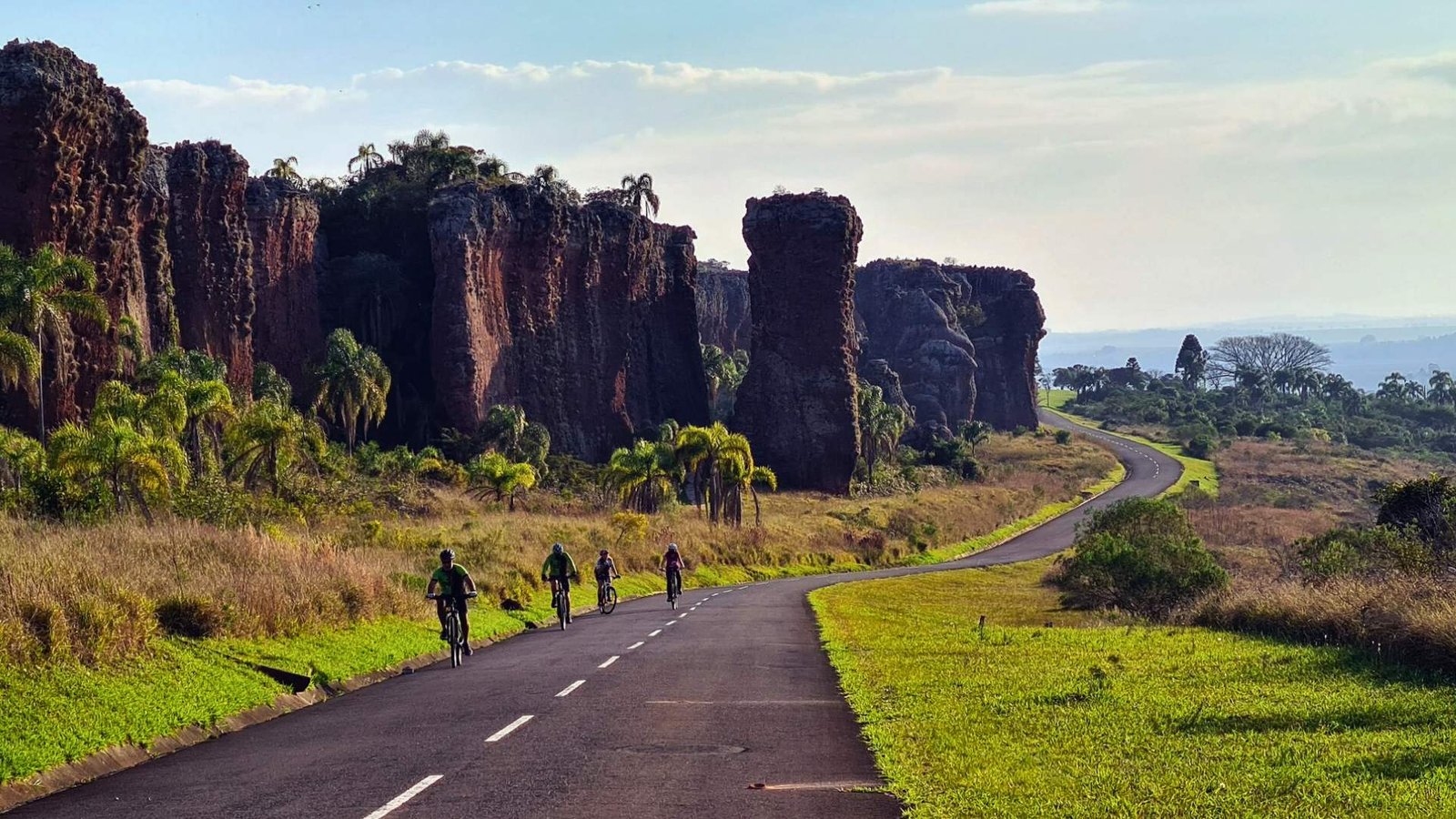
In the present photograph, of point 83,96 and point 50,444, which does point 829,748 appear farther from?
point 83,96

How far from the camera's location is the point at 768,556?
63.9 metres

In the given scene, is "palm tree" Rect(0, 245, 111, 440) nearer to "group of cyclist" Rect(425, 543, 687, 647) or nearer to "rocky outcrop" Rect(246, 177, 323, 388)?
"group of cyclist" Rect(425, 543, 687, 647)

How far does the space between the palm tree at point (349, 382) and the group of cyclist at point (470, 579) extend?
1852 inches

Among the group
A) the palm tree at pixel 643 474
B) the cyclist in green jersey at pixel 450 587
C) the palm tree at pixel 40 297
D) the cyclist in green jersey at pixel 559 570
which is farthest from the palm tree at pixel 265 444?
the palm tree at pixel 643 474

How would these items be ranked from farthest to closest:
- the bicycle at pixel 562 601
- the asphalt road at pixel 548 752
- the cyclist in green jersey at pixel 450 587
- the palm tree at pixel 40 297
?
the palm tree at pixel 40 297
the bicycle at pixel 562 601
the cyclist in green jersey at pixel 450 587
the asphalt road at pixel 548 752

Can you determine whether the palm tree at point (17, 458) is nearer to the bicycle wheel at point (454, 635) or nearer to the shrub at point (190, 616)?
the bicycle wheel at point (454, 635)

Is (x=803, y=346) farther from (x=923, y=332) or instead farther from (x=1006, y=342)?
(x=1006, y=342)

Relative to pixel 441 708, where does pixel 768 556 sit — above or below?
below

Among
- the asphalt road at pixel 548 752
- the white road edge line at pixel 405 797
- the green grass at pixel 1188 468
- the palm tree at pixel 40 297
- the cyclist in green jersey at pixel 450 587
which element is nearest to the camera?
the white road edge line at pixel 405 797

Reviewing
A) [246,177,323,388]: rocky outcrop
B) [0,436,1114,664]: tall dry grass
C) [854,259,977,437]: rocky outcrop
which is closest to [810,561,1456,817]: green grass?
[0,436,1114,664]: tall dry grass

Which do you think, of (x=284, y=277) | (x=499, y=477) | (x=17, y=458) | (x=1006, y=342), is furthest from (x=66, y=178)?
(x=1006, y=342)

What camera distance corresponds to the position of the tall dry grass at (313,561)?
597 inches

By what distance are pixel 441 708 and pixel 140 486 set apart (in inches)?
883

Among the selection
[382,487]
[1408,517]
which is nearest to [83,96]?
[382,487]
